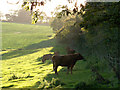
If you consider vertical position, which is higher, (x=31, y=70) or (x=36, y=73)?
(x=36, y=73)

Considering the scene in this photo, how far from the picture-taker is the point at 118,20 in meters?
7.88

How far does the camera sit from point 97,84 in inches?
388

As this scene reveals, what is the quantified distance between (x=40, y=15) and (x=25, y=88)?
16.3 feet

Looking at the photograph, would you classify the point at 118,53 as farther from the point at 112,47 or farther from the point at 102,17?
the point at 102,17

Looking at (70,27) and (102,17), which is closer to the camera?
(102,17)

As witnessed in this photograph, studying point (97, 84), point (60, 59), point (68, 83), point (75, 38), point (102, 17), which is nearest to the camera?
point (102, 17)

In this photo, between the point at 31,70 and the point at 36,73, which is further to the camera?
the point at 31,70

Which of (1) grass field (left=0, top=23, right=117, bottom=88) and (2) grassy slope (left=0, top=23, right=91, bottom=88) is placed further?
(2) grassy slope (left=0, top=23, right=91, bottom=88)

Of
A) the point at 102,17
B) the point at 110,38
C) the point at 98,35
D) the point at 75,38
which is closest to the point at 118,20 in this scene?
the point at 102,17

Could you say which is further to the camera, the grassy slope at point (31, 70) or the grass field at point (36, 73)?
the grassy slope at point (31, 70)

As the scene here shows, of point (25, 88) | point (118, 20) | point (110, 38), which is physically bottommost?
point (25, 88)

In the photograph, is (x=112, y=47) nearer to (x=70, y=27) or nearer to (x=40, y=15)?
(x=40, y=15)

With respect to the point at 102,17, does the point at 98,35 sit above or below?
below

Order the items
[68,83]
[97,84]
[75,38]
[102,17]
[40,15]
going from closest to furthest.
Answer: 1. [40,15]
2. [102,17]
3. [97,84]
4. [68,83]
5. [75,38]
